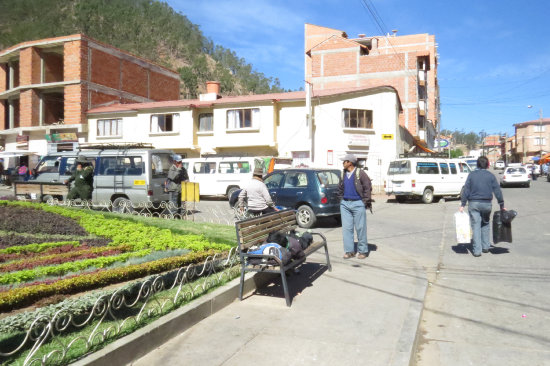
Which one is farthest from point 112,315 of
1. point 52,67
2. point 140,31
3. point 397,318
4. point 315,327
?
point 140,31

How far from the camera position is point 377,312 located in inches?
195

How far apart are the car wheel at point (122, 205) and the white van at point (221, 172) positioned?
25.2 ft

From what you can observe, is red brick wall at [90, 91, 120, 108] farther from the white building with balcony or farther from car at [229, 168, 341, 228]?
car at [229, 168, 341, 228]

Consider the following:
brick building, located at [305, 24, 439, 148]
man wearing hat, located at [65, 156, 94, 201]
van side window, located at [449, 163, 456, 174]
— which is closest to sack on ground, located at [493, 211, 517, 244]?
man wearing hat, located at [65, 156, 94, 201]

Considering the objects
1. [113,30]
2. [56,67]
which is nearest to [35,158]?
[56,67]

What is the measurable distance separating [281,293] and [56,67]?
128 ft

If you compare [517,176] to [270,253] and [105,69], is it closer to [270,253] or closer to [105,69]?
[270,253]

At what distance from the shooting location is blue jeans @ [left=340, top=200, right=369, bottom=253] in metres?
7.49

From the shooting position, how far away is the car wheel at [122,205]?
44.5 ft

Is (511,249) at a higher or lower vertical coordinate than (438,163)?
lower

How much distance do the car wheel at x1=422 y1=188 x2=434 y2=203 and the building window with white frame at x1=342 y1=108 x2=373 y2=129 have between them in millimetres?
8653

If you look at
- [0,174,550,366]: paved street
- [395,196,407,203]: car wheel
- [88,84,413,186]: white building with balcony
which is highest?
[88,84,413,186]: white building with balcony

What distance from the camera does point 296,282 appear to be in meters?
6.31

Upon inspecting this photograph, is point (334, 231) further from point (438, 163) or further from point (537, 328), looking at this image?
point (438, 163)
